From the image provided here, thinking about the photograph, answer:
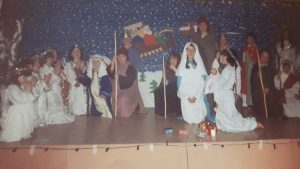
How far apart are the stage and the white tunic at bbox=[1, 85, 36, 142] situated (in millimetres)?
136

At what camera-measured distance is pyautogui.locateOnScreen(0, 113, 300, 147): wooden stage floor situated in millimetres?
4117

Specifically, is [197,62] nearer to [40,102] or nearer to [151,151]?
[151,151]

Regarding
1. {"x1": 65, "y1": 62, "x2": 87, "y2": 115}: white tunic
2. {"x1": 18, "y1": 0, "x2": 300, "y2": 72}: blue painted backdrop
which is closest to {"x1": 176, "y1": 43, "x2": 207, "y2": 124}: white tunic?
{"x1": 18, "y1": 0, "x2": 300, "y2": 72}: blue painted backdrop

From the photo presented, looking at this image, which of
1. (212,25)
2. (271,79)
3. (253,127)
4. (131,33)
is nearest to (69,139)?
(131,33)

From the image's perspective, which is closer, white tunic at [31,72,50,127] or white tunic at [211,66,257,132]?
white tunic at [211,66,257,132]

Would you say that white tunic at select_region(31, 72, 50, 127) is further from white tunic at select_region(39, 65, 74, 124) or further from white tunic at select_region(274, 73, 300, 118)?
white tunic at select_region(274, 73, 300, 118)

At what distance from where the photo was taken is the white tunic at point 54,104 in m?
4.85

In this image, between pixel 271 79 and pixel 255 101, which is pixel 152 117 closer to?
pixel 255 101

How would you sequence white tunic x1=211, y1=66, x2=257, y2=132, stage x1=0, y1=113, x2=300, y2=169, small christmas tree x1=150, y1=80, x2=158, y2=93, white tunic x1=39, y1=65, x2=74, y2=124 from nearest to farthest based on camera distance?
stage x1=0, y1=113, x2=300, y2=169
white tunic x1=211, y1=66, x2=257, y2=132
white tunic x1=39, y1=65, x2=74, y2=124
small christmas tree x1=150, y1=80, x2=158, y2=93

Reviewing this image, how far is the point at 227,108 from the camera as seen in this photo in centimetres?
457

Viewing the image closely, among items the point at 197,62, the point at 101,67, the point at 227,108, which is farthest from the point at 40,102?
the point at 227,108

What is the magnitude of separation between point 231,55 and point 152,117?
5.07 feet

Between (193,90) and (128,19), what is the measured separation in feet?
5.28

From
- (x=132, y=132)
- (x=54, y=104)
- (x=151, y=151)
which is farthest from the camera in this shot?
(x=54, y=104)
